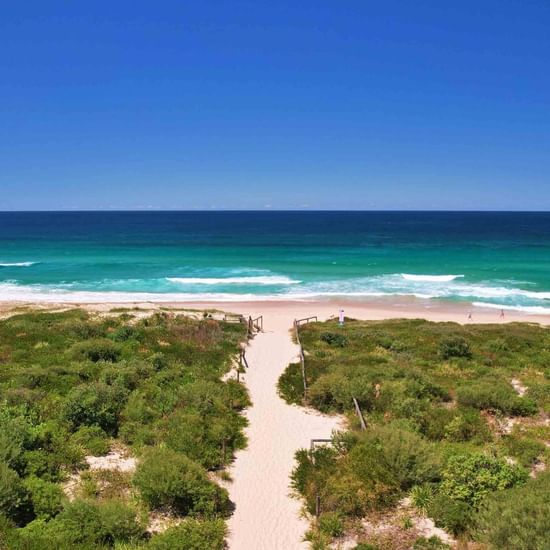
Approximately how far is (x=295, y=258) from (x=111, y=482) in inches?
2571

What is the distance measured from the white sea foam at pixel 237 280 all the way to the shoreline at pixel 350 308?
10.0 metres

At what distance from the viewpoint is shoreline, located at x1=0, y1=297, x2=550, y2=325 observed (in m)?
37.6

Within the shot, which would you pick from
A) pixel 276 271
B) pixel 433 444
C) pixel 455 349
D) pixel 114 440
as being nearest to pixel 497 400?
pixel 433 444

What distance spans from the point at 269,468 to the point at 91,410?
564cm

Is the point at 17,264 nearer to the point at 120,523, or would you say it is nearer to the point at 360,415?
the point at 360,415

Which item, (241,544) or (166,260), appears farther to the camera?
(166,260)

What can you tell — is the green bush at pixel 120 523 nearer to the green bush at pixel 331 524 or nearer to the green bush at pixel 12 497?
the green bush at pixel 12 497

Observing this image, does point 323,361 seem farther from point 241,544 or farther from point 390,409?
point 241,544

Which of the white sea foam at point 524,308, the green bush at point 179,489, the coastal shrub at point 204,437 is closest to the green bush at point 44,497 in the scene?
the green bush at point 179,489

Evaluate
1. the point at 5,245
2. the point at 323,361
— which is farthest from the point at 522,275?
the point at 5,245

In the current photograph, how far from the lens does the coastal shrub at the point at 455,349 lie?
22.4m

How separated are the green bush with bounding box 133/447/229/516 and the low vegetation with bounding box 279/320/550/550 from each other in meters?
2.08

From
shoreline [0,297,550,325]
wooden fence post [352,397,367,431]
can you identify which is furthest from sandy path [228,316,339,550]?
shoreline [0,297,550,325]

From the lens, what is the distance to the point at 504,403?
596 inches
